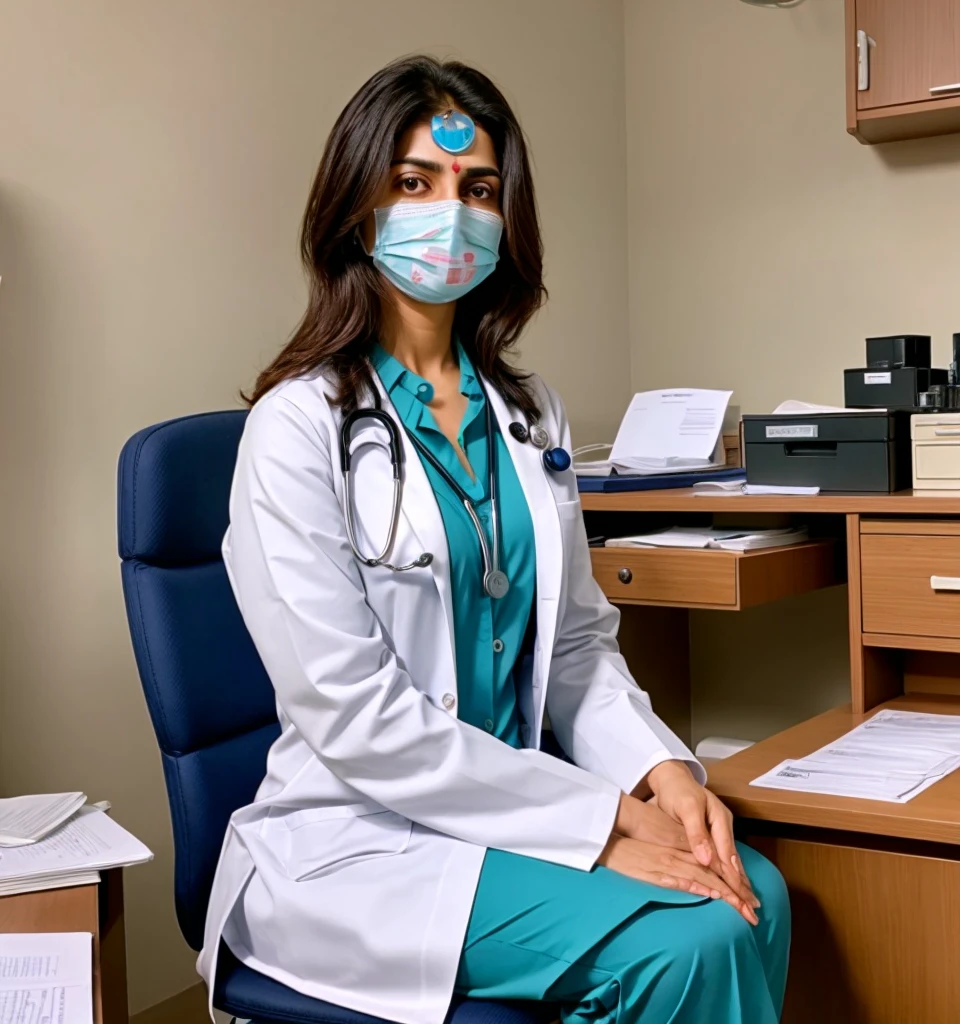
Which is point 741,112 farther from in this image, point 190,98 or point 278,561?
point 278,561

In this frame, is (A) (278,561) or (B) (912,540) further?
(B) (912,540)

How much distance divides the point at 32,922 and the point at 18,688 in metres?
0.67

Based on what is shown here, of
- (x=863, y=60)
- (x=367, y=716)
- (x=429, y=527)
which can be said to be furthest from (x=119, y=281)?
(x=863, y=60)

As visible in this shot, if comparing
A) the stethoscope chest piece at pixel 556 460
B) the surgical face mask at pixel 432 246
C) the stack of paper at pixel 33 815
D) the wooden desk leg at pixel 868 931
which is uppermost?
the surgical face mask at pixel 432 246

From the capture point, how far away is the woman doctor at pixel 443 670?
3.61ft

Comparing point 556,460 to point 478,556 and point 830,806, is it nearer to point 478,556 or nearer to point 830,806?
Answer: point 478,556

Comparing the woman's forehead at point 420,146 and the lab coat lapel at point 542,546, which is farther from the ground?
the woman's forehead at point 420,146

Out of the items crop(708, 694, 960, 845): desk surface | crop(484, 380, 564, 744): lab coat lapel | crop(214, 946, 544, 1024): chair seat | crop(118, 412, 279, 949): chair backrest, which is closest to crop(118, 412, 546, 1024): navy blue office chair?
crop(118, 412, 279, 949): chair backrest

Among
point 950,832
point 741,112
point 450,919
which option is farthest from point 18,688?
point 741,112

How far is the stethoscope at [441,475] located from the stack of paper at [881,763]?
398mm

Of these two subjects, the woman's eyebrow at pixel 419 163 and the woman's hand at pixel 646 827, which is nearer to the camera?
the woman's hand at pixel 646 827

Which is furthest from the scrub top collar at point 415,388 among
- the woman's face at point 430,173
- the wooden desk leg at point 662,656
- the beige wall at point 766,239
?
the beige wall at point 766,239

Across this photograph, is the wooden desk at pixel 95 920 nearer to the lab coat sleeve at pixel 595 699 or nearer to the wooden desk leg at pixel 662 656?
the lab coat sleeve at pixel 595 699

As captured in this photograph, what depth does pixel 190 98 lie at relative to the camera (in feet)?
Answer: 6.35
